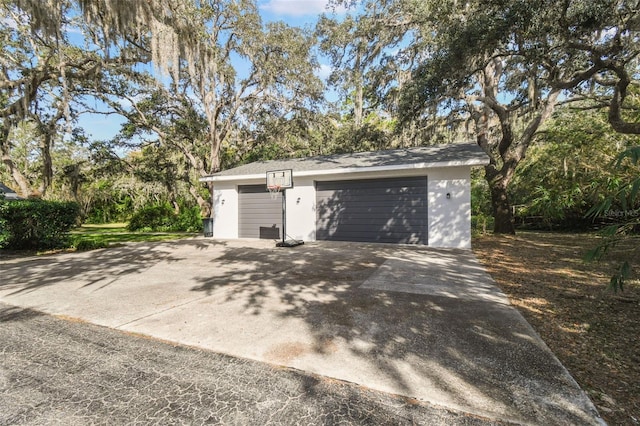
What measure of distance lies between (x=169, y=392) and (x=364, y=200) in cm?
794

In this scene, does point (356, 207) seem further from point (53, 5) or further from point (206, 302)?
point (53, 5)

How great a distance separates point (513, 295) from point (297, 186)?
7.48m

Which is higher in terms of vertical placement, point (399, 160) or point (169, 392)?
point (399, 160)

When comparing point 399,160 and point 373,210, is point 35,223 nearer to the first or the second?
point 373,210

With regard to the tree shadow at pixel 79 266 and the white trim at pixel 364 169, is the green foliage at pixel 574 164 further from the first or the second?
the tree shadow at pixel 79 266

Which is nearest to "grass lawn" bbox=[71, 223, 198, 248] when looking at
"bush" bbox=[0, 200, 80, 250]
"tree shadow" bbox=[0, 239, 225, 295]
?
"bush" bbox=[0, 200, 80, 250]

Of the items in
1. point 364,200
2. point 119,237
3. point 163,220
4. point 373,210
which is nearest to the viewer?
point 373,210

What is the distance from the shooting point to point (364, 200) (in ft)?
30.7

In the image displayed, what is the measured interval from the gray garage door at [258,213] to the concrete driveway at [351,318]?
14.0ft

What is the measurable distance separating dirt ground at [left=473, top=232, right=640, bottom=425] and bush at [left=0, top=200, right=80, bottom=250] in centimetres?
1066

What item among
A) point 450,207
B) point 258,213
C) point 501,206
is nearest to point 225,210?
point 258,213

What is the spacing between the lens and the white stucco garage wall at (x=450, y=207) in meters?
8.09

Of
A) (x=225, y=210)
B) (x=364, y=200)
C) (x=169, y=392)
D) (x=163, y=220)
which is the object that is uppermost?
(x=364, y=200)

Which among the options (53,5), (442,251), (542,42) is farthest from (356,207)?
(53,5)
